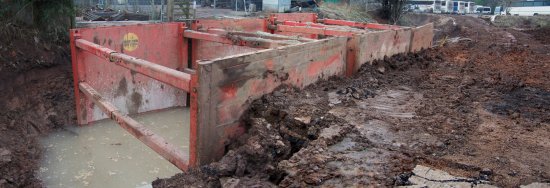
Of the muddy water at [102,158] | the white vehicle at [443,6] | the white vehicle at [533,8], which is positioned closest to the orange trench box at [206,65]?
the muddy water at [102,158]

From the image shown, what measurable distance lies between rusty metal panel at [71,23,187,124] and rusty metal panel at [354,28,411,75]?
3.23m

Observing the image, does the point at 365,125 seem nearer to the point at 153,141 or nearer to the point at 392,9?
the point at 153,141

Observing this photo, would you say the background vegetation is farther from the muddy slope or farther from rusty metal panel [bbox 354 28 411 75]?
rusty metal panel [bbox 354 28 411 75]

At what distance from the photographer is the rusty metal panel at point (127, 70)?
6.32m

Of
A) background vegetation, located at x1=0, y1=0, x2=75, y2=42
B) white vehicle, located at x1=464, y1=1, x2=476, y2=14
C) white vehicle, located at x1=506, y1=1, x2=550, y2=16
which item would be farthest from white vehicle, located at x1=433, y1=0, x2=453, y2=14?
background vegetation, located at x1=0, y1=0, x2=75, y2=42

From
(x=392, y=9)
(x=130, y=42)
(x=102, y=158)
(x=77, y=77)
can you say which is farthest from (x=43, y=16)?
(x=392, y=9)

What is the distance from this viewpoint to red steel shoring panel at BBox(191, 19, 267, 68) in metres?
7.82

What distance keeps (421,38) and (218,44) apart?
352cm

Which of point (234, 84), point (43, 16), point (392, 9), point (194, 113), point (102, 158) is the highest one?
point (392, 9)

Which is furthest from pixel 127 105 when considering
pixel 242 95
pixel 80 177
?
pixel 242 95

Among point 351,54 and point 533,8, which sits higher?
point 533,8

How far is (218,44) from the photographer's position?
8.14 metres

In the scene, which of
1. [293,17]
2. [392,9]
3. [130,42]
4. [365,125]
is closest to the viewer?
[365,125]

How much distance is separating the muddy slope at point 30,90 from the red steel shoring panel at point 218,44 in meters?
2.07
